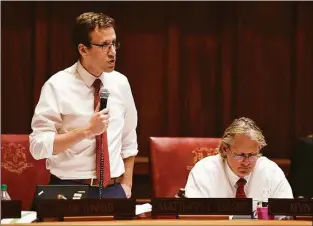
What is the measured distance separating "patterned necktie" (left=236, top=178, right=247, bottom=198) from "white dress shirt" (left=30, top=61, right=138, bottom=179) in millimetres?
540

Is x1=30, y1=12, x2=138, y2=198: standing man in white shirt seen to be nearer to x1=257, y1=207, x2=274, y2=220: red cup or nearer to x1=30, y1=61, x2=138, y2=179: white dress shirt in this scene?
x1=30, y1=61, x2=138, y2=179: white dress shirt

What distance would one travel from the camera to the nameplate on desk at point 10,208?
2271 mm

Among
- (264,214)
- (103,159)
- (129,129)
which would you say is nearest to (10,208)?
(103,159)

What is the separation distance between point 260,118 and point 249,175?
136 cm

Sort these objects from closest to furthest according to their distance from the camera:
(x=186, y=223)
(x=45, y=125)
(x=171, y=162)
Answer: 1. (x=186, y=223)
2. (x=45, y=125)
3. (x=171, y=162)

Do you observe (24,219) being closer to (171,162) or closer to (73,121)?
(73,121)

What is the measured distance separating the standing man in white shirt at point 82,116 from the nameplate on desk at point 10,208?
0.56 metres

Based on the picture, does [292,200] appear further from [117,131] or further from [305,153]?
[305,153]

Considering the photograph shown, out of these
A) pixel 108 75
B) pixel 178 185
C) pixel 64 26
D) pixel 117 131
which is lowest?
Answer: pixel 178 185

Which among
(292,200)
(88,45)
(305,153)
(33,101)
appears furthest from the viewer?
(33,101)

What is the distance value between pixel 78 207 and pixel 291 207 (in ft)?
2.41

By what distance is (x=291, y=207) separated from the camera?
239 centimetres

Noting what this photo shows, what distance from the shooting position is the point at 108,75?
313cm

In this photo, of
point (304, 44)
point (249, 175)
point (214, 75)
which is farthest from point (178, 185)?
point (304, 44)
